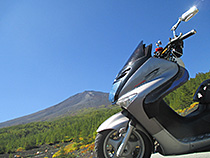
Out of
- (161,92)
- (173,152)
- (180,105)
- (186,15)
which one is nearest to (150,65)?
(161,92)

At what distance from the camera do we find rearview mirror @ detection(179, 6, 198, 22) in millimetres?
1840

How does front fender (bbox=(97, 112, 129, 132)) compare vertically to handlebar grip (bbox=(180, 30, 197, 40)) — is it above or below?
below

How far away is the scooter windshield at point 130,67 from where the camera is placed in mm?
2080

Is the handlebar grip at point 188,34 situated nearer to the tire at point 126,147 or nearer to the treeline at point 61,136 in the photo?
the tire at point 126,147

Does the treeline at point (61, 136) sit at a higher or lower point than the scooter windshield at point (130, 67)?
lower

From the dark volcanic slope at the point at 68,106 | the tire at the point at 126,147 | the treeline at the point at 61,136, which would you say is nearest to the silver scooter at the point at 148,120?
the tire at the point at 126,147

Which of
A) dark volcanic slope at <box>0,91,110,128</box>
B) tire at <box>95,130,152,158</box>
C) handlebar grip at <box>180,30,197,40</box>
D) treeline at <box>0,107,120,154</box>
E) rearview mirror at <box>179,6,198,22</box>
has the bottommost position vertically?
dark volcanic slope at <box>0,91,110,128</box>

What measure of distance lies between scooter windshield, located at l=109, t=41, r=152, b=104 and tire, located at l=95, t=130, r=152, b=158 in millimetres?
462

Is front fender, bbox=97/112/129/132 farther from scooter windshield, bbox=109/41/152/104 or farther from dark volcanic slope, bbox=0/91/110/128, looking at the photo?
dark volcanic slope, bbox=0/91/110/128

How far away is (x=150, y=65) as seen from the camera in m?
2.12

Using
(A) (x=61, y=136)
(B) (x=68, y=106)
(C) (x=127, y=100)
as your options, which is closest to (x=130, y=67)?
(C) (x=127, y=100)

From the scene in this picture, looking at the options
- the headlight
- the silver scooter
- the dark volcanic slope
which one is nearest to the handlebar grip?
the silver scooter

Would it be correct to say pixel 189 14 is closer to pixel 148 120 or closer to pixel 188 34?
pixel 188 34

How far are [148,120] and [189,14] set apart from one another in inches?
55.0
